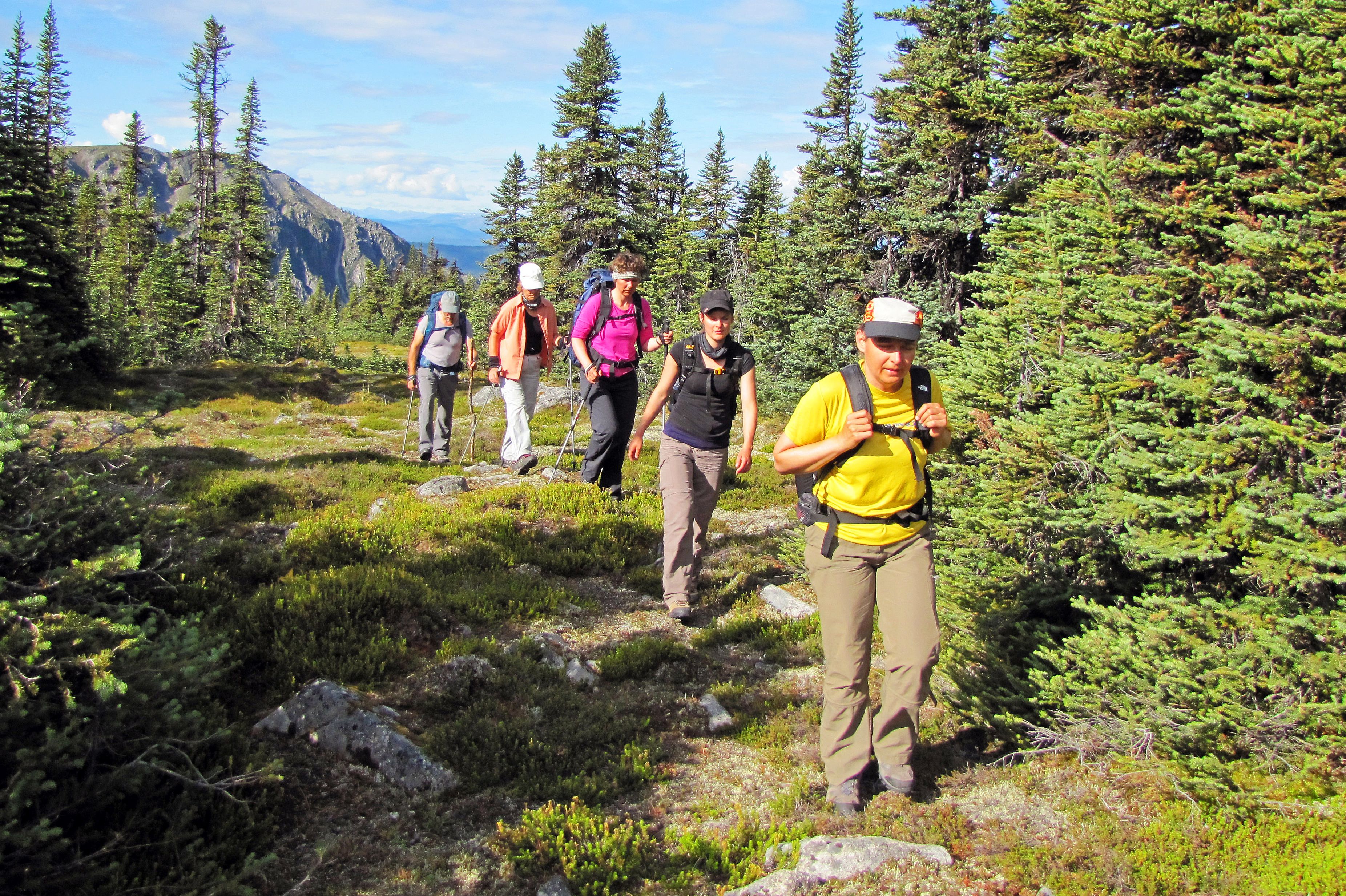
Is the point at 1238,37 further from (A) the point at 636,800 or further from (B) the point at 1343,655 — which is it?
→ (A) the point at 636,800

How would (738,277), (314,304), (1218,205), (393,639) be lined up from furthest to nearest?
(314,304), (738,277), (393,639), (1218,205)

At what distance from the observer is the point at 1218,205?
482 cm

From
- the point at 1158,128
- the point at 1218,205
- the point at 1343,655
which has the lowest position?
the point at 1343,655

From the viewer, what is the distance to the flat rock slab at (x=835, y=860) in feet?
11.5

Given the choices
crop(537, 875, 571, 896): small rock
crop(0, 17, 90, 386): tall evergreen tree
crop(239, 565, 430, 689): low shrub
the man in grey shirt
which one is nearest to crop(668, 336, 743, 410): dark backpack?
crop(239, 565, 430, 689): low shrub

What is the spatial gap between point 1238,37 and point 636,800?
237 inches

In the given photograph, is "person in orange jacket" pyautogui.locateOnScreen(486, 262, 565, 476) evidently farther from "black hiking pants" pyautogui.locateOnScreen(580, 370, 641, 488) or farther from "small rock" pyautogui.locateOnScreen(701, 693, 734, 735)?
"small rock" pyautogui.locateOnScreen(701, 693, 734, 735)

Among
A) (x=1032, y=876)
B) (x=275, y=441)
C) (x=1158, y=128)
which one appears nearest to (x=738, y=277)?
(x=275, y=441)

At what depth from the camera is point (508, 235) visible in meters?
45.7

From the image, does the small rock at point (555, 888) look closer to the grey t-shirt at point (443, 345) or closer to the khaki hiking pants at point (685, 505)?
the khaki hiking pants at point (685, 505)

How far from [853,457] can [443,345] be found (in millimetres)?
8954

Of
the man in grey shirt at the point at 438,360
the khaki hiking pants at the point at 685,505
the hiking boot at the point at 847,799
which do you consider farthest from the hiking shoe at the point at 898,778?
the man in grey shirt at the point at 438,360

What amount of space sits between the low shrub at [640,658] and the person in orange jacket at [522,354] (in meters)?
4.19

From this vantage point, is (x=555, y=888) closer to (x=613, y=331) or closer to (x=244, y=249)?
(x=613, y=331)
